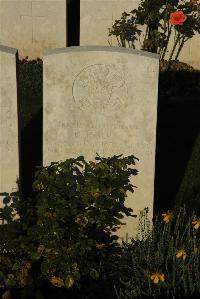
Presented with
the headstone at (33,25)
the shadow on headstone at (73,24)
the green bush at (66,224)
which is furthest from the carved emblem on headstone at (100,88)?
the shadow on headstone at (73,24)

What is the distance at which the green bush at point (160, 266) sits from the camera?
4.04 m

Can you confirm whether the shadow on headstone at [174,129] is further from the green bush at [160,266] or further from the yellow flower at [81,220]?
the yellow flower at [81,220]

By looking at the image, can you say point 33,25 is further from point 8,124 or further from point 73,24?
point 8,124

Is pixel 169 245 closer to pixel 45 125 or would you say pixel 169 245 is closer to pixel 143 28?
pixel 45 125

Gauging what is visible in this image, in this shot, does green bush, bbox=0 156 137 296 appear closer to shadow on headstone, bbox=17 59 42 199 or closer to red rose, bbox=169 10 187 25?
shadow on headstone, bbox=17 59 42 199

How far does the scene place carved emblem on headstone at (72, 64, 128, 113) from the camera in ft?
14.1

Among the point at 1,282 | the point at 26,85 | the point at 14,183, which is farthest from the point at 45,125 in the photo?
the point at 26,85

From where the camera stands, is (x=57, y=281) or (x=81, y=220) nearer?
(x=57, y=281)

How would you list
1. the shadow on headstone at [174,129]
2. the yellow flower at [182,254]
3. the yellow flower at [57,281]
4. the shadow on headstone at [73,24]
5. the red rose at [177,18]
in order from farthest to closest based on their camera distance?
the shadow on headstone at [73,24], the red rose at [177,18], the shadow on headstone at [174,129], the yellow flower at [57,281], the yellow flower at [182,254]

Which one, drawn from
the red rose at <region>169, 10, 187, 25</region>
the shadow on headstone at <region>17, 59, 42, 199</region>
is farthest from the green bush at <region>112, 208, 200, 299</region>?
the red rose at <region>169, 10, 187, 25</region>

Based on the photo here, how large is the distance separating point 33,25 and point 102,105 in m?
4.27

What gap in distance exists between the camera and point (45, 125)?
4484 millimetres

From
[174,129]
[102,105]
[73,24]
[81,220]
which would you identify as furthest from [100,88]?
[73,24]

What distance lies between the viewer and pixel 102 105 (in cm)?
441
